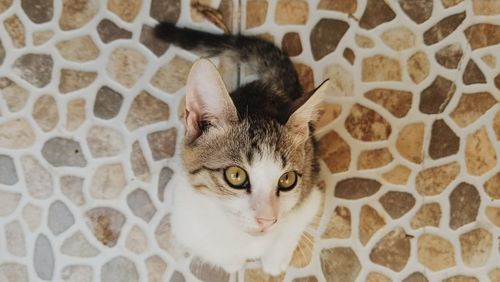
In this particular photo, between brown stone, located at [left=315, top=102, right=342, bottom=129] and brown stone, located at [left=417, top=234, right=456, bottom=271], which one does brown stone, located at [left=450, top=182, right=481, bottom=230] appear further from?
brown stone, located at [left=315, top=102, right=342, bottom=129]

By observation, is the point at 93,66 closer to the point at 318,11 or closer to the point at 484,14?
the point at 318,11

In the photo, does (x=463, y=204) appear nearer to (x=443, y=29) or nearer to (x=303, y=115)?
(x=443, y=29)

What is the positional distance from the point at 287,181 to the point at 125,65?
0.73 metres

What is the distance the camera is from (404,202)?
187cm

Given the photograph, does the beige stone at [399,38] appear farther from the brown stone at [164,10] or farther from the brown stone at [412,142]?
the brown stone at [164,10]

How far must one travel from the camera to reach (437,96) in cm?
187

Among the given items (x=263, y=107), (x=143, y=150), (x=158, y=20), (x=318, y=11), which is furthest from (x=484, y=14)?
(x=143, y=150)

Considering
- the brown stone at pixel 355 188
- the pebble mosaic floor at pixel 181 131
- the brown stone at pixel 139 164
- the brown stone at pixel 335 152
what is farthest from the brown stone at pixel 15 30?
the brown stone at pixel 355 188

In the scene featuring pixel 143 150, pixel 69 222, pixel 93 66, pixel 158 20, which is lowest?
pixel 69 222

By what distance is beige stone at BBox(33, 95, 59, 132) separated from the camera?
6.11 feet

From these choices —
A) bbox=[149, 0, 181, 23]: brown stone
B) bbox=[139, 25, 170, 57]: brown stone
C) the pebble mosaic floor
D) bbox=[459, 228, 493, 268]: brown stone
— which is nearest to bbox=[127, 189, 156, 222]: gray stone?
the pebble mosaic floor

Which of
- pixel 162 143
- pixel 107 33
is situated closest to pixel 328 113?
pixel 162 143

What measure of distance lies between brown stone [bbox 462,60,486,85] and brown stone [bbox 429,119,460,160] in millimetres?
154

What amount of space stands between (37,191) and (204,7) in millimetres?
779
